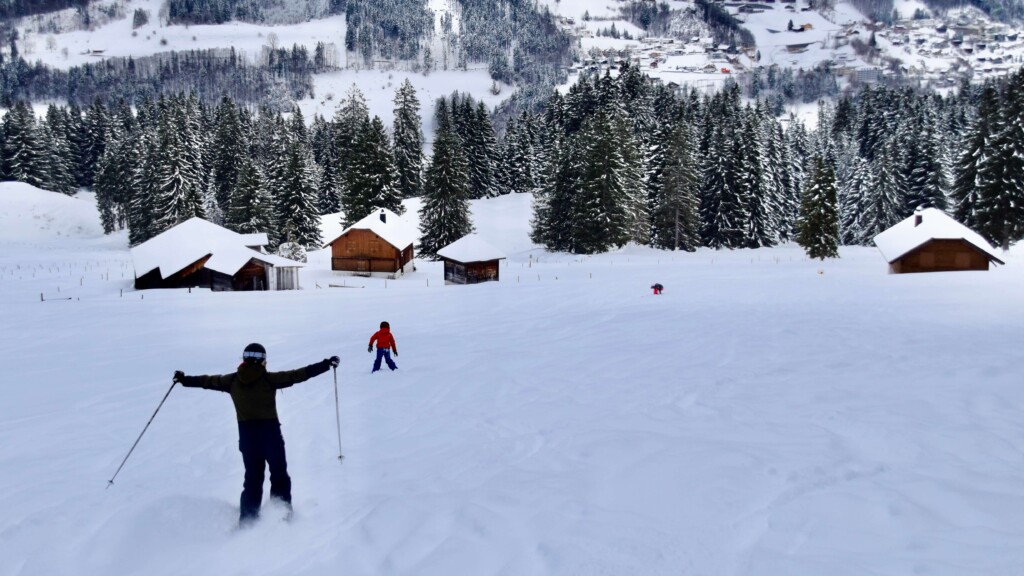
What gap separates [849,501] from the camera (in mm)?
6965

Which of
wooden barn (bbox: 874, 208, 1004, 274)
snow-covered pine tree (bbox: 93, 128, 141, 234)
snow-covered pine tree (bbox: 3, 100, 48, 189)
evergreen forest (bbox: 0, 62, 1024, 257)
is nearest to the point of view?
wooden barn (bbox: 874, 208, 1004, 274)

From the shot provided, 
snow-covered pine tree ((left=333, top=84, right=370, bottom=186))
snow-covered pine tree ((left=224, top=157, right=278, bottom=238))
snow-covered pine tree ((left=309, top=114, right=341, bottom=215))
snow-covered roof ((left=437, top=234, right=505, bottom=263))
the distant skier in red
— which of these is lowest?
the distant skier in red

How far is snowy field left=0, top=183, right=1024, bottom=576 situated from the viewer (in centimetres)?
590

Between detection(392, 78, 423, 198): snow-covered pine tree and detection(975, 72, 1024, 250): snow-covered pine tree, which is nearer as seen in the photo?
detection(975, 72, 1024, 250): snow-covered pine tree

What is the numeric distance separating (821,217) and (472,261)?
30.5m

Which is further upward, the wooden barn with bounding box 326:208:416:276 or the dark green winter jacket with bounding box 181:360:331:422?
the wooden barn with bounding box 326:208:416:276

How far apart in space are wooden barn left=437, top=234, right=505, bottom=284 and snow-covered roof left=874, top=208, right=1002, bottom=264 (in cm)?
2633

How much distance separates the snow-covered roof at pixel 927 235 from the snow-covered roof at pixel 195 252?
133 feet

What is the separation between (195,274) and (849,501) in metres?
44.7

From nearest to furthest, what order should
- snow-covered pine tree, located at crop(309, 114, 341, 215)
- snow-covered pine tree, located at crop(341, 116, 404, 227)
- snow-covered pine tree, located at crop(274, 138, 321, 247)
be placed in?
snow-covered pine tree, located at crop(274, 138, 321, 247) → snow-covered pine tree, located at crop(341, 116, 404, 227) → snow-covered pine tree, located at crop(309, 114, 341, 215)

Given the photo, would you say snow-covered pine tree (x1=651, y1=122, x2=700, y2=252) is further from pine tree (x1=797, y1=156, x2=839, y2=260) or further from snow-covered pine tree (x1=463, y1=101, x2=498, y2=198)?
snow-covered pine tree (x1=463, y1=101, x2=498, y2=198)

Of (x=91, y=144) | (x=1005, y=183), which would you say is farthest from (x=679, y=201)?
(x=91, y=144)

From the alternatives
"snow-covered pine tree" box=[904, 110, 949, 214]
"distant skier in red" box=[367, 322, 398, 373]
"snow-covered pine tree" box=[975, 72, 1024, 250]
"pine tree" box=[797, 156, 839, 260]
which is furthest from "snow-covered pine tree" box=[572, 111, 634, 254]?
"distant skier in red" box=[367, 322, 398, 373]

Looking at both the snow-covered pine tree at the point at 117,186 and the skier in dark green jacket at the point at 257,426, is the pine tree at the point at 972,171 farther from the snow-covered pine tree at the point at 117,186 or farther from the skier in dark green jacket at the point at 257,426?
the snow-covered pine tree at the point at 117,186
